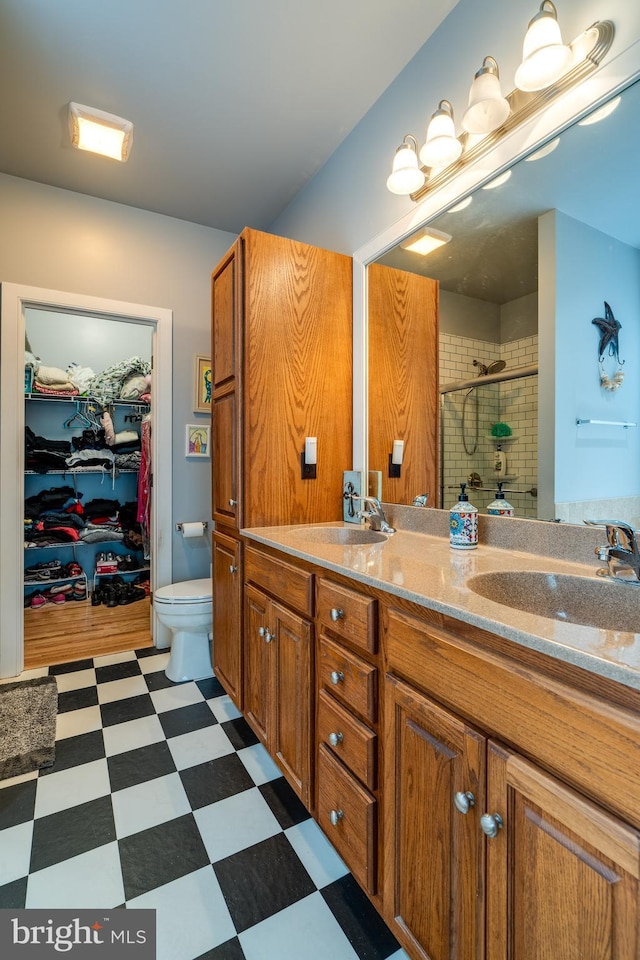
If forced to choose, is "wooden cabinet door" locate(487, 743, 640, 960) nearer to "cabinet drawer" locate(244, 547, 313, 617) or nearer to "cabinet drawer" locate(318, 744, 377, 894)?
"cabinet drawer" locate(318, 744, 377, 894)

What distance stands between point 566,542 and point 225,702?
1.70 meters

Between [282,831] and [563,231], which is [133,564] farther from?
[563,231]

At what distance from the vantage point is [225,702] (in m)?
2.08

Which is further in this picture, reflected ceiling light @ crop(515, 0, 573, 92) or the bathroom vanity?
reflected ceiling light @ crop(515, 0, 573, 92)

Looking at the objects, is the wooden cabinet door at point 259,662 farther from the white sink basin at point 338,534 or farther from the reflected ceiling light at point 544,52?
the reflected ceiling light at point 544,52

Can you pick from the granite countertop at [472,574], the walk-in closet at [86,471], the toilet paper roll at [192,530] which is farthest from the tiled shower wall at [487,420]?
the walk-in closet at [86,471]

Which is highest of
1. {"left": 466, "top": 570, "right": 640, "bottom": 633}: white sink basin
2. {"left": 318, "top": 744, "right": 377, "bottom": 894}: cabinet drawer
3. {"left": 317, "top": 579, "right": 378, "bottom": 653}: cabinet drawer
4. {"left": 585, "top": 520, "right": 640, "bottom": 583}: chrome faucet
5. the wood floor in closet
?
{"left": 585, "top": 520, "right": 640, "bottom": 583}: chrome faucet

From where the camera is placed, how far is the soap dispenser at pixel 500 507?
4.33 ft

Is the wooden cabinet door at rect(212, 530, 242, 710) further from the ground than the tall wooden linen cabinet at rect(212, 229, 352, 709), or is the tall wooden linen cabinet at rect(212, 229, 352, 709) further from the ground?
the tall wooden linen cabinet at rect(212, 229, 352, 709)

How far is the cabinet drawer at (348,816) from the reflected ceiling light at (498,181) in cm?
171

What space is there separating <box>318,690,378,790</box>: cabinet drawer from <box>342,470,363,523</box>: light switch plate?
2.81ft

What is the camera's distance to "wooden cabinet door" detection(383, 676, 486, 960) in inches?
28.3

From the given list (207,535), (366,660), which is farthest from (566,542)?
(207,535)

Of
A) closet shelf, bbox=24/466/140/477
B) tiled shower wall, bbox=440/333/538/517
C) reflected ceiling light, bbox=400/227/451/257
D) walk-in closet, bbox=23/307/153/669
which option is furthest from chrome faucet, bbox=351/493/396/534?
closet shelf, bbox=24/466/140/477
